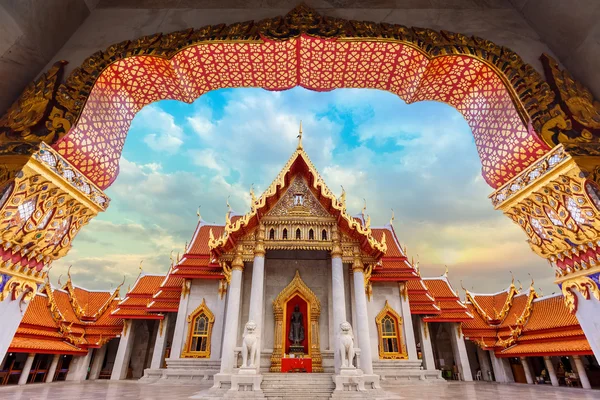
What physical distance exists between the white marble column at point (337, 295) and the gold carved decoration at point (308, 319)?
3.16ft

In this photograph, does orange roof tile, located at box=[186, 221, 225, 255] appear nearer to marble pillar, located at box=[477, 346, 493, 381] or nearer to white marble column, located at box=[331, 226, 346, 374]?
white marble column, located at box=[331, 226, 346, 374]

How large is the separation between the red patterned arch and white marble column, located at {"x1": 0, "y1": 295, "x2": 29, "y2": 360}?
1.49 m

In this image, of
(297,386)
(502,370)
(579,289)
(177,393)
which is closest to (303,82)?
(579,289)

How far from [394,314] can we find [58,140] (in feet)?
42.5

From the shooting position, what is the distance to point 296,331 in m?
10.9

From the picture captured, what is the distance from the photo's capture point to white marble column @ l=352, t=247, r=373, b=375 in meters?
8.87

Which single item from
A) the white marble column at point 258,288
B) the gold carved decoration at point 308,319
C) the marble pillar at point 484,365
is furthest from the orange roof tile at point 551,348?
the white marble column at point 258,288

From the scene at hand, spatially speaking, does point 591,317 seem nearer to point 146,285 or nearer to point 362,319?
point 362,319

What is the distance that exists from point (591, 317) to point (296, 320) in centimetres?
924

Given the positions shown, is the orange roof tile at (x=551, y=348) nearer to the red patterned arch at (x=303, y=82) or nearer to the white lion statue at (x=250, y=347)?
the white lion statue at (x=250, y=347)

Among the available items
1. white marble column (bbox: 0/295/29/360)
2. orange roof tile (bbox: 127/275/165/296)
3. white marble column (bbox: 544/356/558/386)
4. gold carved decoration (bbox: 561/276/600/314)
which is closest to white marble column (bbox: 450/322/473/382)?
white marble column (bbox: 544/356/558/386)

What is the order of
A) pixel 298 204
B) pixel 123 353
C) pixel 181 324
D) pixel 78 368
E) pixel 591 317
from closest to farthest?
pixel 591 317 < pixel 298 204 < pixel 181 324 < pixel 123 353 < pixel 78 368

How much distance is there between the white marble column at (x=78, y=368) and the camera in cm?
1599

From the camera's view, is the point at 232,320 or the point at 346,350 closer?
the point at 346,350
